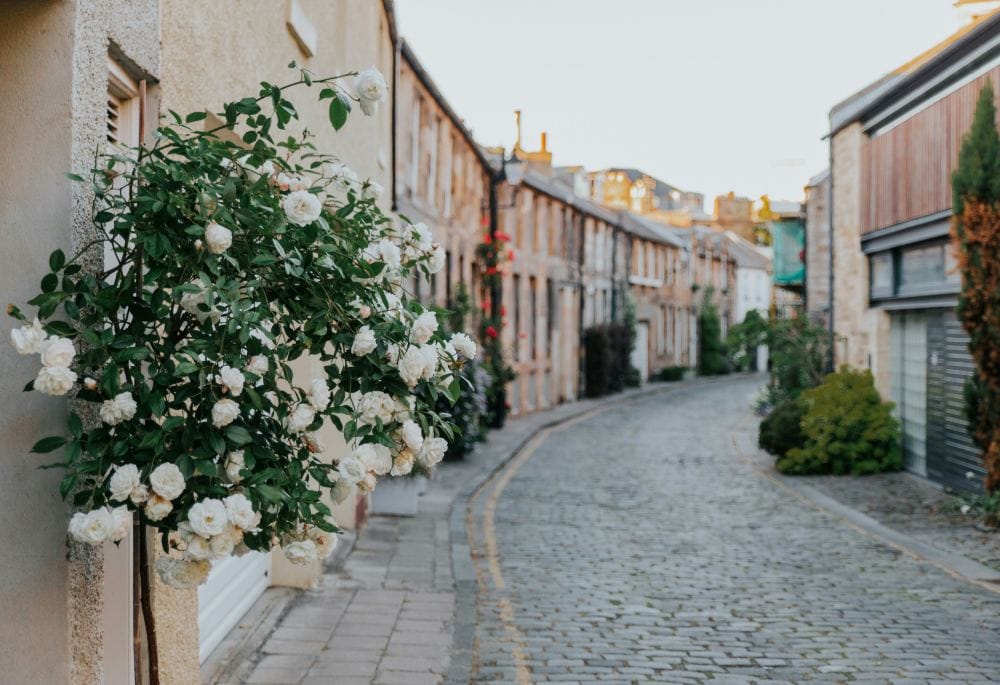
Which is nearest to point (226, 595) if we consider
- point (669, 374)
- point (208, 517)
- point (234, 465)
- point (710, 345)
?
point (234, 465)

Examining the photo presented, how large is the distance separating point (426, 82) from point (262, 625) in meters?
12.8

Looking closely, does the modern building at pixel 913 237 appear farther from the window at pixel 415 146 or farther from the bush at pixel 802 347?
the window at pixel 415 146

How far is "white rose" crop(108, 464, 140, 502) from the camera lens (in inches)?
115

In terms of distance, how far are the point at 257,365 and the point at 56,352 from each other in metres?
0.54

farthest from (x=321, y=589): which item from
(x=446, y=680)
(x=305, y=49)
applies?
(x=305, y=49)

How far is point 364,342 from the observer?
10.8 ft

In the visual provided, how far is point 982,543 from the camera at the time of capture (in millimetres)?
9883

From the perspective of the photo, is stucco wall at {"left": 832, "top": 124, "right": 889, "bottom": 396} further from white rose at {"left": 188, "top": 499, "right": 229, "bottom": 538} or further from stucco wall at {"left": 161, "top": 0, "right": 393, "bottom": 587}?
white rose at {"left": 188, "top": 499, "right": 229, "bottom": 538}

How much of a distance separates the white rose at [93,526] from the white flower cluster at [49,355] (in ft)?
1.15

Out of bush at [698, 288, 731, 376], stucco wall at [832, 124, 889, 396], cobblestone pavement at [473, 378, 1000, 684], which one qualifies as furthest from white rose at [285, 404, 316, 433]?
bush at [698, 288, 731, 376]

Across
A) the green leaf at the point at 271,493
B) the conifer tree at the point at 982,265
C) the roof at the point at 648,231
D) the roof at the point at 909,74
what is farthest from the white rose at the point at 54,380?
the roof at the point at 648,231

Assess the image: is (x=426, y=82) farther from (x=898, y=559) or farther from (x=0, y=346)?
(x=0, y=346)

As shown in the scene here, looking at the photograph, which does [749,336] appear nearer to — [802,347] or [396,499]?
[802,347]

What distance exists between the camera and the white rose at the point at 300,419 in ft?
10.7
